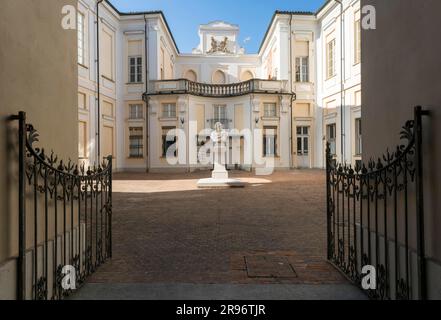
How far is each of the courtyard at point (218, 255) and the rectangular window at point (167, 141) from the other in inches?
584

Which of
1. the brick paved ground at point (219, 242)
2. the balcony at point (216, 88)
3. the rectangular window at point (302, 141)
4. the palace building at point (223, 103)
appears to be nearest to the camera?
the brick paved ground at point (219, 242)

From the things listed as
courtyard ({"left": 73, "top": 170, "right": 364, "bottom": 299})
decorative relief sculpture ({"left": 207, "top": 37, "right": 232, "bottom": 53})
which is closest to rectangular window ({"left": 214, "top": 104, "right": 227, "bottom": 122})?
decorative relief sculpture ({"left": 207, "top": 37, "right": 232, "bottom": 53})

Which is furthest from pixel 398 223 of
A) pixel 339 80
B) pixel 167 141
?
pixel 167 141

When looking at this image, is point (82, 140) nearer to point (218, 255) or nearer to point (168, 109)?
point (168, 109)

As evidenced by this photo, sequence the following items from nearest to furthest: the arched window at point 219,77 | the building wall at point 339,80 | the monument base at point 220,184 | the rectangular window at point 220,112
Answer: the monument base at point 220,184, the building wall at point 339,80, the rectangular window at point 220,112, the arched window at point 219,77

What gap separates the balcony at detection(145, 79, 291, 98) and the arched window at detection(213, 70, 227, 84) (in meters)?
7.96

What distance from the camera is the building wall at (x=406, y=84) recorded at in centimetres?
244

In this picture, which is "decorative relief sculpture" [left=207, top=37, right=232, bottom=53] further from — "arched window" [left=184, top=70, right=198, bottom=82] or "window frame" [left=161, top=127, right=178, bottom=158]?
"window frame" [left=161, top=127, right=178, bottom=158]

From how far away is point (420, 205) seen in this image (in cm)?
249

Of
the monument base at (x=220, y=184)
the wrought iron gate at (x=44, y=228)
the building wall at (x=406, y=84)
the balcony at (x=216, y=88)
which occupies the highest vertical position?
the balcony at (x=216, y=88)

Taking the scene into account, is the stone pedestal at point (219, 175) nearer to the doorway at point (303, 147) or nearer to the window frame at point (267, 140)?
the window frame at point (267, 140)

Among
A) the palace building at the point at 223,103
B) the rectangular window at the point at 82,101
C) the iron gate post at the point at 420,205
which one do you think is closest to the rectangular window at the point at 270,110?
the palace building at the point at 223,103

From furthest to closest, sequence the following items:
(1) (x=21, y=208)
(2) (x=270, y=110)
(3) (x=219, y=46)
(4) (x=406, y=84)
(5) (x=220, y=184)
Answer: (3) (x=219, y=46)
(2) (x=270, y=110)
(5) (x=220, y=184)
(4) (x=406, y=84)
(1) (x=21, y=208)

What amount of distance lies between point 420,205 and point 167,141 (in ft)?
74.5
